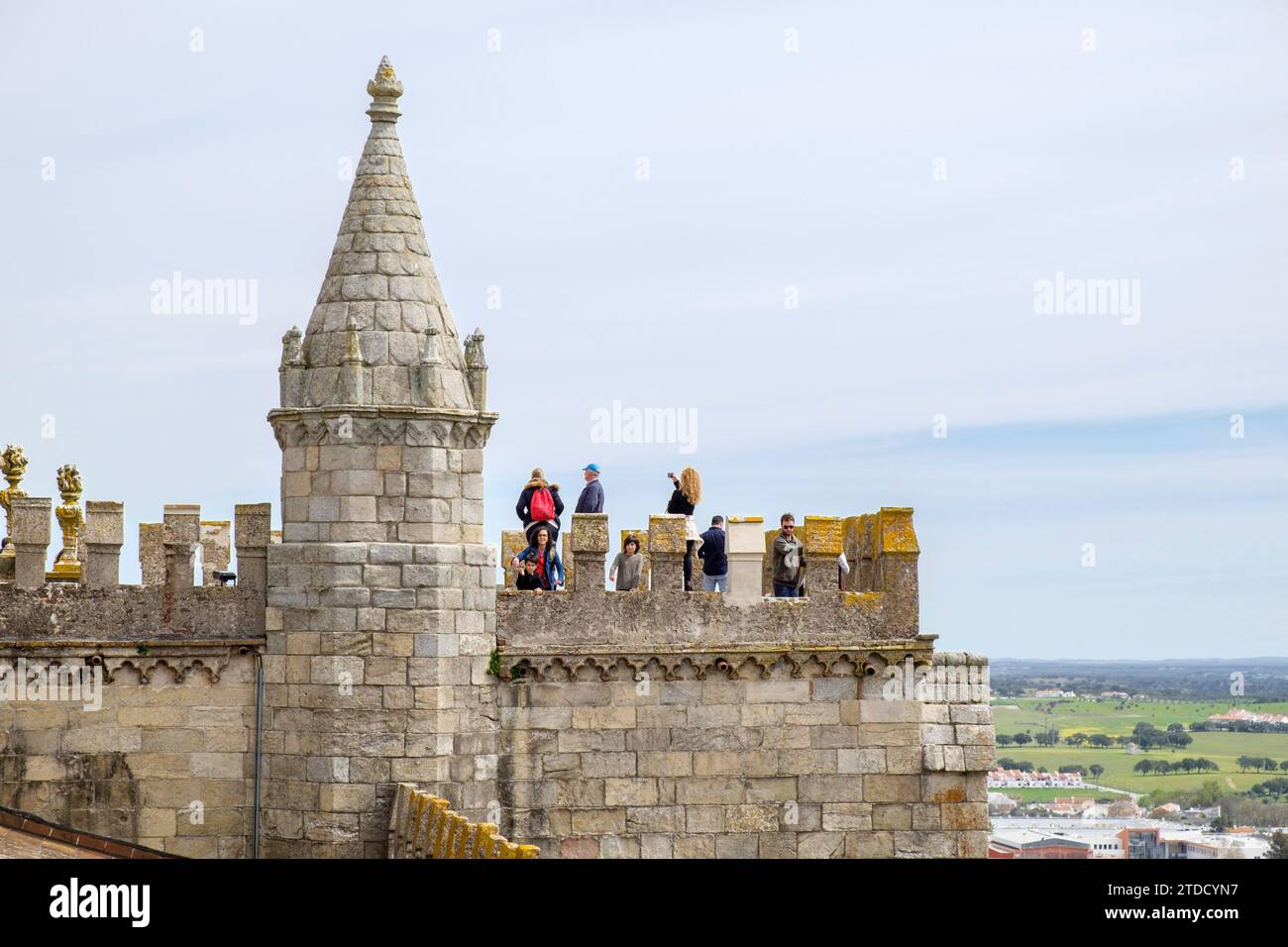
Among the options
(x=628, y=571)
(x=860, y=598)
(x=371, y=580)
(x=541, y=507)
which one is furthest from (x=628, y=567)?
(x=371, y=580)

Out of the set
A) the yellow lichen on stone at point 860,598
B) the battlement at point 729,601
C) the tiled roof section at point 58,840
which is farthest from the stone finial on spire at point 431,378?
the tiled roof section at point 58,840

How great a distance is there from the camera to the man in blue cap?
29109 millimetres

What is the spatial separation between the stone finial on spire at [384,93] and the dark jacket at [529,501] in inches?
179

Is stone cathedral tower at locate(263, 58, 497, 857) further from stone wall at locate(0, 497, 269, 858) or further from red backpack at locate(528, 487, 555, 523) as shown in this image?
red backpack at locate(528, 487, 555, 523)

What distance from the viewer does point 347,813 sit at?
90.5ft

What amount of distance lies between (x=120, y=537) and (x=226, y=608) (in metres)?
1.42

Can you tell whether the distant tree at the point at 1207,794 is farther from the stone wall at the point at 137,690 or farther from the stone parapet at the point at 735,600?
the stone wall at the point at 137,690

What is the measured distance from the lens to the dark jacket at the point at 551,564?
2920 centimetres
